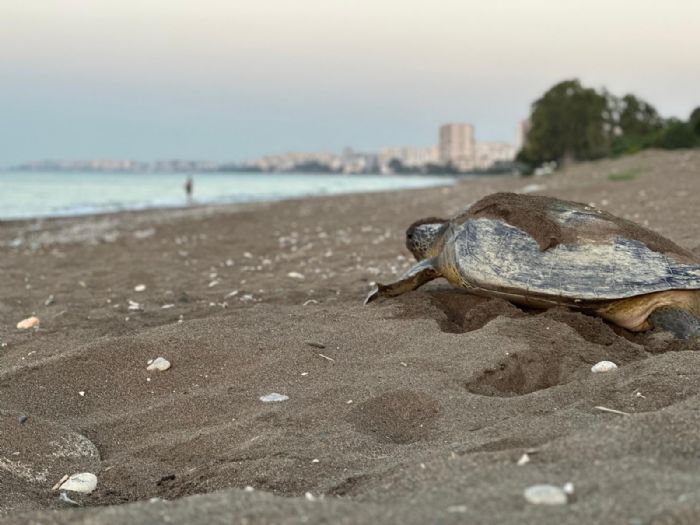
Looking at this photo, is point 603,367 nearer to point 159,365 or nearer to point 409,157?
point 159,365

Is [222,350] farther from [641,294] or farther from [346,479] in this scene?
[641,294]

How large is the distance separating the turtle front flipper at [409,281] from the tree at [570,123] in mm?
52406

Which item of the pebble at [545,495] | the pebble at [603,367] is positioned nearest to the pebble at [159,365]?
the pebble at [603,367]

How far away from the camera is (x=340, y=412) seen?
3.72 metres

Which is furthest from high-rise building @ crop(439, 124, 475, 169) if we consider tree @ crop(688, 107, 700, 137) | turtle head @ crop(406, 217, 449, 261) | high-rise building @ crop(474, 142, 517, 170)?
turtle head @ crop(406, 217, 449, 261)

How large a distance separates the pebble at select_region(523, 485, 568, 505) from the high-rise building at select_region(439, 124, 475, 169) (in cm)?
16050

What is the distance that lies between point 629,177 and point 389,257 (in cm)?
1231

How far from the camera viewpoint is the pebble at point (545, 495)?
200 centimetres

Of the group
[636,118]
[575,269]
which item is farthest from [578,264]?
[636,118]

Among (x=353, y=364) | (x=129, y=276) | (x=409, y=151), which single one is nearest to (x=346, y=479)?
(x=353, y=364)

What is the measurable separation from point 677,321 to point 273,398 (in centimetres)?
283

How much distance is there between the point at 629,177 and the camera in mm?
19156

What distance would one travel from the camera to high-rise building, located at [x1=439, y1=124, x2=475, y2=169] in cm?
16150

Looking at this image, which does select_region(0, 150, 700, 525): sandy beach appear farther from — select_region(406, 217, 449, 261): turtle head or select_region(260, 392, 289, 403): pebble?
select_region(406, 217, 449, 261): turtle head
